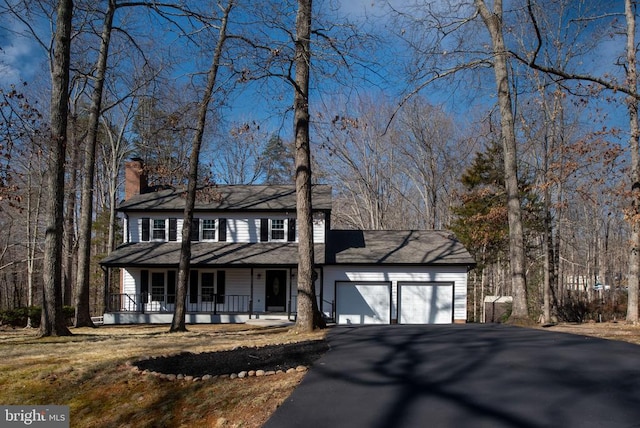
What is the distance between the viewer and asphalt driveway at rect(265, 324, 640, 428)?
4.80 meters

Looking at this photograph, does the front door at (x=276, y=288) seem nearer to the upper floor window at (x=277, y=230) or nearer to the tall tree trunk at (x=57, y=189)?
the upper floor window at (x=277, y=230)

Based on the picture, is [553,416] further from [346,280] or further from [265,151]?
[265,151]

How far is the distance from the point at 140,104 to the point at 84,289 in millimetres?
14493

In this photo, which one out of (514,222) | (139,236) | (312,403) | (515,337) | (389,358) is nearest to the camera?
(312,403)

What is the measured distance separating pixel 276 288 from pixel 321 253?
9.72ft

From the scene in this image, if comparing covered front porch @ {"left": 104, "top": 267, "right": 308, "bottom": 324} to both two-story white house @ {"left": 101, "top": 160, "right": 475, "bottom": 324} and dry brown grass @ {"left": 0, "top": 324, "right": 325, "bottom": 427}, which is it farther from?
dry brown grass @ {"left": 0, "top": 324, "right": 325, "bottom": 427}

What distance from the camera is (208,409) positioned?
576cm

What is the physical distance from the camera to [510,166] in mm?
14711

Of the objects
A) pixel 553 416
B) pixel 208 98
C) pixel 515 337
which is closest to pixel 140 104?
pixel 208 98

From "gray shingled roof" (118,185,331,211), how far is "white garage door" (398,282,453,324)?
509 cm

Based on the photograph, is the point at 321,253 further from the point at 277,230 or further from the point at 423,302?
the point at 423,302

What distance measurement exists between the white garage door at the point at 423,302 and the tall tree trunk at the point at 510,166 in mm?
8068

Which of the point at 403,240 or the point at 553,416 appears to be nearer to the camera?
the point at 553,416

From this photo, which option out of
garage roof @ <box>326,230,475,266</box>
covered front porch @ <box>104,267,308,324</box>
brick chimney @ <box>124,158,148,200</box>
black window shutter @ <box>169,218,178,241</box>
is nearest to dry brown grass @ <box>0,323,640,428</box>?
A: garage roof @ <box>326,230,475,266</box>
